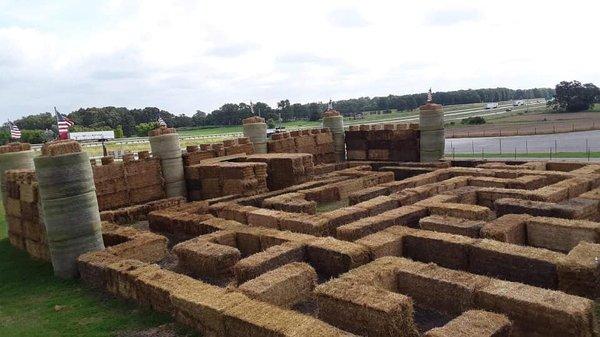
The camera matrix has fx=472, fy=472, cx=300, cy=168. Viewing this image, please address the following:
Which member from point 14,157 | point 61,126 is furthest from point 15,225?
point 61,126

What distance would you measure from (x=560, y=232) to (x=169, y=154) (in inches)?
597

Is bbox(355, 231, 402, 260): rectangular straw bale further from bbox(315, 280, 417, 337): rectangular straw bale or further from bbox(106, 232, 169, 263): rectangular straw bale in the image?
bbox(106, 232, 169, 263): rectangular straw bale

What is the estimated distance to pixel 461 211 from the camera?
13.1 metres

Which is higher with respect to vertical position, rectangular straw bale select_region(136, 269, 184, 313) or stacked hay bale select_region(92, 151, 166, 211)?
stacked hay bale select_region(92, 151, 166, 211)

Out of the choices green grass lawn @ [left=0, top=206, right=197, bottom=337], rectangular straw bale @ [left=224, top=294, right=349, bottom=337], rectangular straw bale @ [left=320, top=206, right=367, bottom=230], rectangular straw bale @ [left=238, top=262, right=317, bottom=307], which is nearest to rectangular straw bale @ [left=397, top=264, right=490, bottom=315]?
rectangular straw bale @ [left=238, top=262, right=317, bottom=307]

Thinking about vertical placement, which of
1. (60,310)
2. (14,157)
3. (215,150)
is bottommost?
(60,310)

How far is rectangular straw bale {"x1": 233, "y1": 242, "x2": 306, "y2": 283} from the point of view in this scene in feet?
31.9

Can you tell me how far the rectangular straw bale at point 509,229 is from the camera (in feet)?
35.4

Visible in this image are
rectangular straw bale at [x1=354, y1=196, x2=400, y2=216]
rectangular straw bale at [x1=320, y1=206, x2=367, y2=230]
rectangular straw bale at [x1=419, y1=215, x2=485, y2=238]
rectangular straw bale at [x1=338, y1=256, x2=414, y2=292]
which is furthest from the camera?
rectangular straw bale at [x1=354, y1=196, x2=400, y2=216]

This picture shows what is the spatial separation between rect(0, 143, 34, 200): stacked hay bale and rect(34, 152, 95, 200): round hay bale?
22.9 feet

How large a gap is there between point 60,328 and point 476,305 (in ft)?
24.6

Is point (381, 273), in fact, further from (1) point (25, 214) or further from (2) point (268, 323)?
(1) point (25, 214)

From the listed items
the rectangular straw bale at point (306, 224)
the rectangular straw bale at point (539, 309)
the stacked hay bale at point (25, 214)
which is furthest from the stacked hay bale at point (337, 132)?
the rectangular straw bale at point (539, 309)

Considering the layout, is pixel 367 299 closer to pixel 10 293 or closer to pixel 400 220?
pixel 400 220
